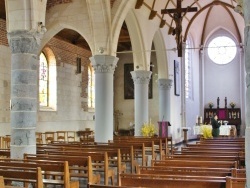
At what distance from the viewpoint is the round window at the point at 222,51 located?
29594mm

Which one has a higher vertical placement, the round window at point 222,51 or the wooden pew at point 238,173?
the round window at point 222,51

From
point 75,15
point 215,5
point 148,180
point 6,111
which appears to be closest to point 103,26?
point 75,15

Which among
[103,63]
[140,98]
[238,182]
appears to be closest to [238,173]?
[238,182]

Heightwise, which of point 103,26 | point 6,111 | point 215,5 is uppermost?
point 215,5

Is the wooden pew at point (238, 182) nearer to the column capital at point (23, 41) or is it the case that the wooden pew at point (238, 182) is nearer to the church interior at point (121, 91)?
the church interior at point (121, 91)

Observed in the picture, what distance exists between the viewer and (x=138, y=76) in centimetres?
1911

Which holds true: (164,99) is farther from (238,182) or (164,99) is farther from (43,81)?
(238,182)

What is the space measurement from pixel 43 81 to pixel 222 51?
604 inches

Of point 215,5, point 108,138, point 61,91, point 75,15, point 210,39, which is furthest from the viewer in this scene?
point 210,39

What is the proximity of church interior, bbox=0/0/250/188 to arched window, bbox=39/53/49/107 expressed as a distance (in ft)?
0.20

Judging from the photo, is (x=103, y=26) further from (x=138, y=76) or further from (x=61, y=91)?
(x=61, y=91)

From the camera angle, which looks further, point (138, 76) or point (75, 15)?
point (138, 76)

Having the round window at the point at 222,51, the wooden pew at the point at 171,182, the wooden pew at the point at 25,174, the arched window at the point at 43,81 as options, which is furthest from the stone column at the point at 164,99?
the wooden pew at the point at 171,182

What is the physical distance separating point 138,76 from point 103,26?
490 centimetres
